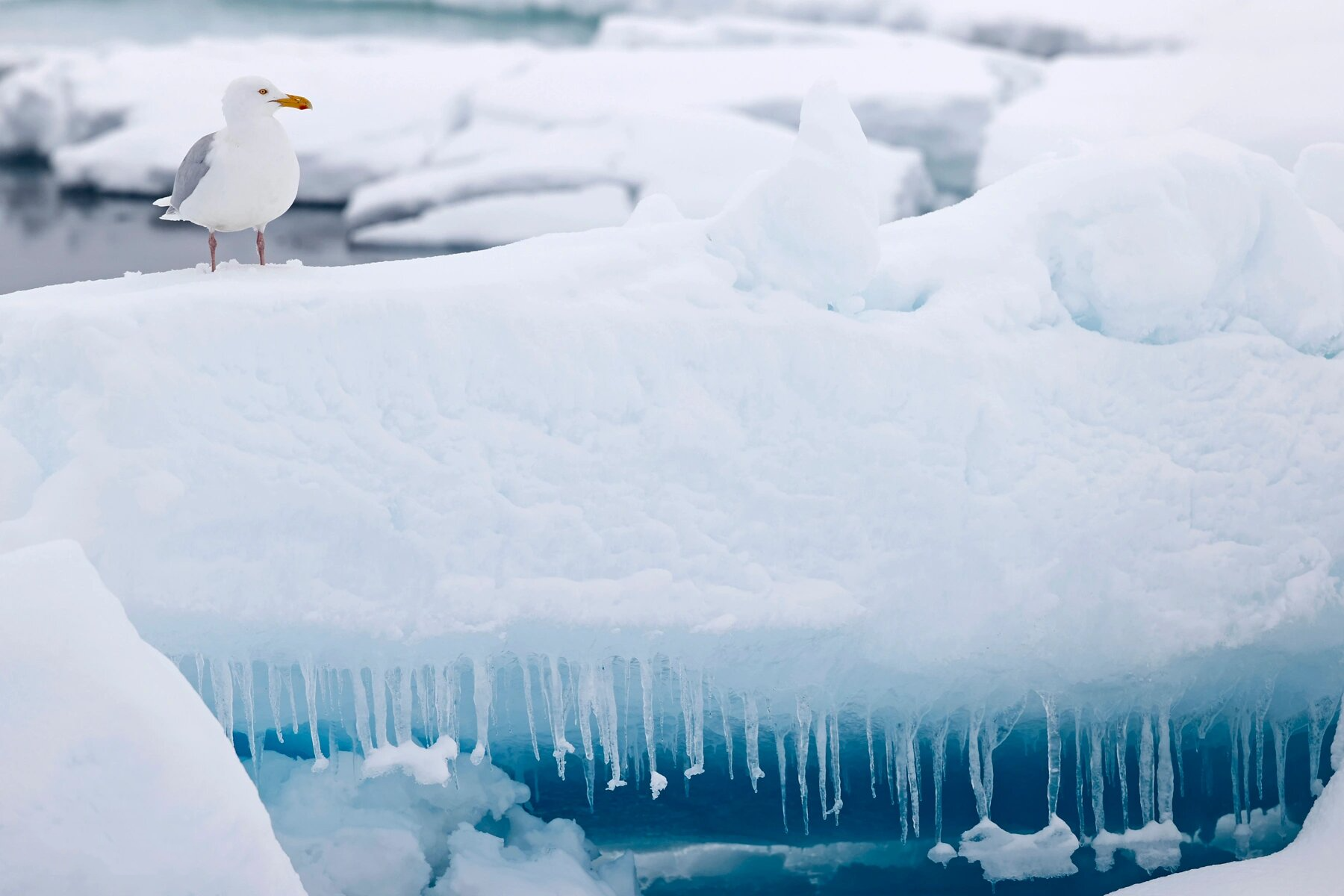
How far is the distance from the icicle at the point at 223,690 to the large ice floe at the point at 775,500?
4 cm

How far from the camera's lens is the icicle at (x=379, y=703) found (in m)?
3.04

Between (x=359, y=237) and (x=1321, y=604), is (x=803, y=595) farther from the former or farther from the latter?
(x=359, y=237)

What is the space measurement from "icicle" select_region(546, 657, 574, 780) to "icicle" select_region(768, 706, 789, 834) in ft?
1.81

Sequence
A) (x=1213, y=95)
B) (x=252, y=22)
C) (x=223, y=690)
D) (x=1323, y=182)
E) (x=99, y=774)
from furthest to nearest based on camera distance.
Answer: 1. (x=252, y=22)
2. (x=1213, y=95)
3. (x=1323, y=182)
4. (x=223, y=690)
5. (x=99, y=774)

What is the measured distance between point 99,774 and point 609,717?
53.0 inches

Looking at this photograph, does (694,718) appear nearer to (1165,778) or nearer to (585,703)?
(585,703)

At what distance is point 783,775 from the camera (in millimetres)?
3383

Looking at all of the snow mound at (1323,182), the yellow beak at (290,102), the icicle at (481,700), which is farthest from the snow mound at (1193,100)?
the icicle at (481,700)

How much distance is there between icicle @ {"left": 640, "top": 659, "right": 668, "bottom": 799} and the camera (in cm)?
310

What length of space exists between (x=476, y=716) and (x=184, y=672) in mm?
725

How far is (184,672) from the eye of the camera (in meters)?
3.02

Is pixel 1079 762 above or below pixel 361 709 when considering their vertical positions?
below

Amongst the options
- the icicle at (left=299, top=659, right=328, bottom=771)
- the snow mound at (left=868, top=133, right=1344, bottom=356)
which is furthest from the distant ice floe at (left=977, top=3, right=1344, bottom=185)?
the icicle at (left=299, top=659, right=328, bottom=771)

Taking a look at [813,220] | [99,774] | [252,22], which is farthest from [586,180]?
[252,22]
